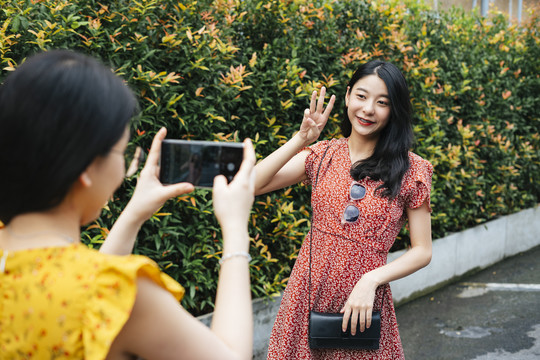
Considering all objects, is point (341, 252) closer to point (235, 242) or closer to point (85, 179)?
point (235, 242)

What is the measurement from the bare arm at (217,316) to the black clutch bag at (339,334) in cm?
112

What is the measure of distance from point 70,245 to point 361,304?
4.64 feet

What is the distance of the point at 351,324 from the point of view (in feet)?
7.09

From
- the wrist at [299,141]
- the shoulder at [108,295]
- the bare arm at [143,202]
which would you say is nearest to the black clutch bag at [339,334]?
the wrist at [299,141]

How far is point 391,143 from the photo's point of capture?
2365 millimetres

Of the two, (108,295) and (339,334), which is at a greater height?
(108,295)

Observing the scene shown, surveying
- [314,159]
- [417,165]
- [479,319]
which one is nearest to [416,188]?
[417,165]

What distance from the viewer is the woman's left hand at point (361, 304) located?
2.15 meters

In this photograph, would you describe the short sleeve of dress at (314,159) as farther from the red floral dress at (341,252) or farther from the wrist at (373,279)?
the wrist at (373,279)

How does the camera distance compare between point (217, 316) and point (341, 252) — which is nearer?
point (217, 316)

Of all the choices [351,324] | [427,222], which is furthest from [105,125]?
[427,222]

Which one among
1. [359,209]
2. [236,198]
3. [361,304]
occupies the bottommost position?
[361,304]

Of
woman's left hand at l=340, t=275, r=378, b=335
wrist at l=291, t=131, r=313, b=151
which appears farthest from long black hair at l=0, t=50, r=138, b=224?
woman's left hand at l=340, t=275, r=378, b=335

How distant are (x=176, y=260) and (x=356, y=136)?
4.75 feet
